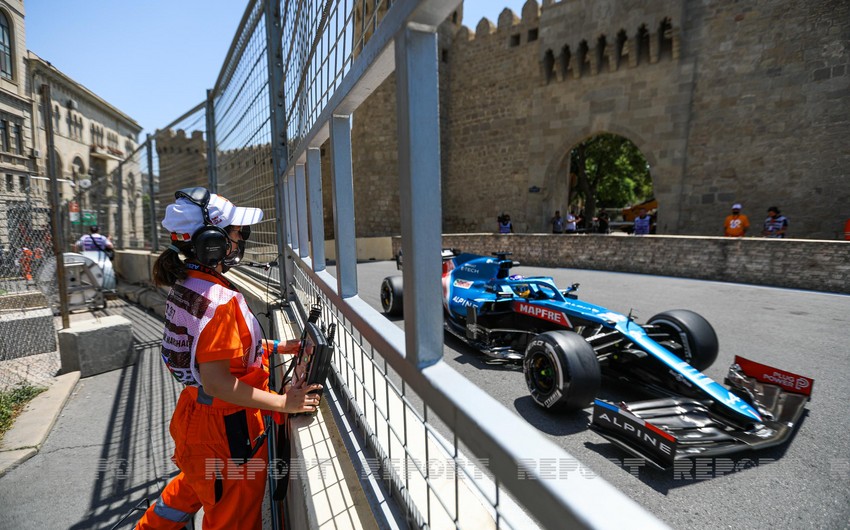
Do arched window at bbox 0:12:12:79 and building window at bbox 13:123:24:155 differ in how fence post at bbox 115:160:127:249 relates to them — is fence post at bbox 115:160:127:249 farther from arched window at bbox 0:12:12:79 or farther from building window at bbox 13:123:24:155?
arched window at bbox 0:12:12:79

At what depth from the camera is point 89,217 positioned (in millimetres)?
14297

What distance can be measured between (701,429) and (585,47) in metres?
16.1

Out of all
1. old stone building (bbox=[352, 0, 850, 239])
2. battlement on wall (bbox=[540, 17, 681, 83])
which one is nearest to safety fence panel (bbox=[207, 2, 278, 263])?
old stone building (bbox=[352, 0, 850, 239])

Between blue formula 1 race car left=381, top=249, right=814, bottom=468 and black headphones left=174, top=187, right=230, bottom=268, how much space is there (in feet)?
7.61

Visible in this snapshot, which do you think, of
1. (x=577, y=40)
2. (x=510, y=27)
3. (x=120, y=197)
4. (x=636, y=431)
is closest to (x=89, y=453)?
(x=636, y=431)

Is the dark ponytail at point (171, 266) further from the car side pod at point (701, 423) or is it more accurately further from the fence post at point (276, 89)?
the car side pod at point (701, 423)

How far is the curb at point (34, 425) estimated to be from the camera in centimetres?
345

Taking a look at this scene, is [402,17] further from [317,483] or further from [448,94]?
[448,94]

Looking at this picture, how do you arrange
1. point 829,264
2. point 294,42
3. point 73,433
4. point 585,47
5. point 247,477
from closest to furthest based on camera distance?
point 247,477
point 294,42
point 73,433
point 829,264
point 585,47

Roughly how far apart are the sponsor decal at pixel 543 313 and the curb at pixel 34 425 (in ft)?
14.7

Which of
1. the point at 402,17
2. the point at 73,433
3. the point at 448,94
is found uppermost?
the point at 448,94

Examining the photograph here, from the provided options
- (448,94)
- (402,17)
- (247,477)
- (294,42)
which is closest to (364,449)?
(247,477)

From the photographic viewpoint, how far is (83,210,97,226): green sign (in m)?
13.7

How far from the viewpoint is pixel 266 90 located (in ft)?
13.6
